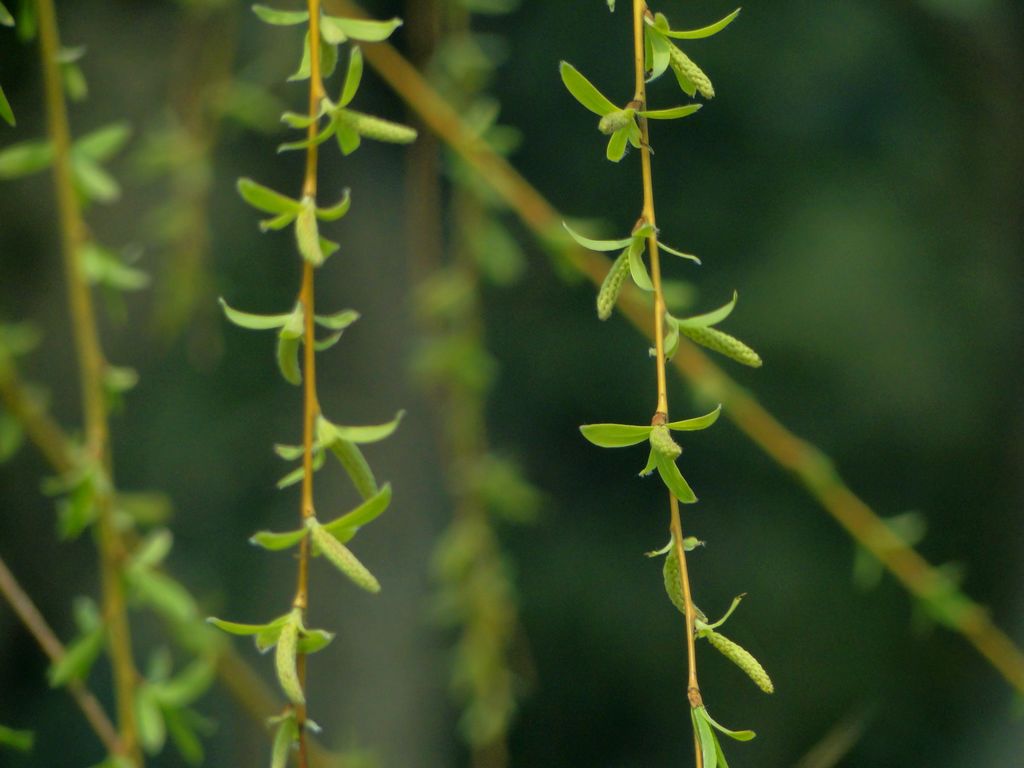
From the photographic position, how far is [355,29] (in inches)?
13.4

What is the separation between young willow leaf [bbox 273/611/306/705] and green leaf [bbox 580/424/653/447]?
0.28 ft

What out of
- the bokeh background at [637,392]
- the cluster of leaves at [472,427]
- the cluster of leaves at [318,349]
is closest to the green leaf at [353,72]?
the cluster of leaves at [318,349]

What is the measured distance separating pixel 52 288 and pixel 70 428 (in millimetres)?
220

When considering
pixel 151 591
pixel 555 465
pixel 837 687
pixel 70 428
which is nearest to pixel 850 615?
pixel 837 687

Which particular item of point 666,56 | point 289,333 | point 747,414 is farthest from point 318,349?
point 747,414

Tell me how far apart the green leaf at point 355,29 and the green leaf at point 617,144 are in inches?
2.5

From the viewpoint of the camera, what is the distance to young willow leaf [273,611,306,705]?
0.89 feet

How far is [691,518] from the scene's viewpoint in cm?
169

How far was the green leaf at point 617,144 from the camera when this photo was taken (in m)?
0.29

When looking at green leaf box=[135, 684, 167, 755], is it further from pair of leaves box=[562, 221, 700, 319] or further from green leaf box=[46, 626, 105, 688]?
pair of leaves box=[562, 221, 700, 319]

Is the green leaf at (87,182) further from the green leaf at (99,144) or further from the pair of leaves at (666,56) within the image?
the pair of leaves at (666,56)

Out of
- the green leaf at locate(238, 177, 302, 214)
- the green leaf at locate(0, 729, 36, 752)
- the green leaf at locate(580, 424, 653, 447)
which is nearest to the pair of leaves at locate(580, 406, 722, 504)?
the green leaf at locate(580, 424, 653, 447)

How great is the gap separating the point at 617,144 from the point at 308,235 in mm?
82

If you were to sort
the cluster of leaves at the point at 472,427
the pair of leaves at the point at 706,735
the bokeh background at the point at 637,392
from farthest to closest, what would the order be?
the bokeh background at the point at 637,392 → the cluster of leaves at the point at 472,427 → the pair of leaves at the point at 706,735
